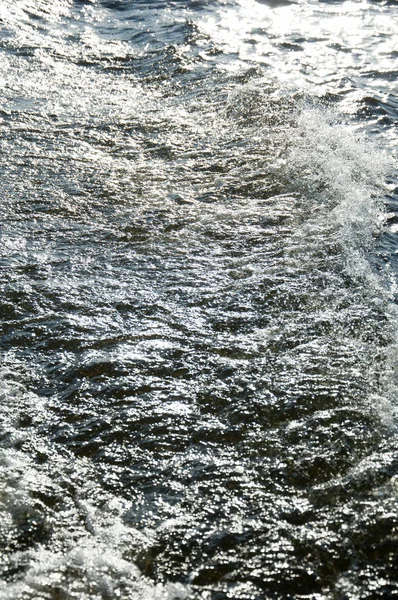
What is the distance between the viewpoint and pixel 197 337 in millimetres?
3904

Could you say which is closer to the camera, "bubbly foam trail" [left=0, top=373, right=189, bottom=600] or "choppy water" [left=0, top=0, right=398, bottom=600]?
"bubbly foam trail" [left=0, top=373, right=189, bottom=600]

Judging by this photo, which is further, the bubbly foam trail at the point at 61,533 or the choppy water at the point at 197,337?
the choppy water at the point at 197,337

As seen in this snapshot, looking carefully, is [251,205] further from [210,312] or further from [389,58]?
[389,58]

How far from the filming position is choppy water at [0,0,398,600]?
2678 mm

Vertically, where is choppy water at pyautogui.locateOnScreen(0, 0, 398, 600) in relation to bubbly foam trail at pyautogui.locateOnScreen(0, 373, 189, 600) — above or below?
above

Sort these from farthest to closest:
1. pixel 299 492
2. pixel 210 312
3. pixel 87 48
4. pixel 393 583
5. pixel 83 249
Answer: pixel 87 48 → pixel 83 249 → pixel 210 312 → pixel 299 492 → pixel 393 583

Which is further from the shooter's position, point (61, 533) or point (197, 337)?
point (197, 337)

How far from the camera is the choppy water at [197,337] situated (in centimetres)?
268

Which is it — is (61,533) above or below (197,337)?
below

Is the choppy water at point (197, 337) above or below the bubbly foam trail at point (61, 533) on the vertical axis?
above

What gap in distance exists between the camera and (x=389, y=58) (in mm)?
9250

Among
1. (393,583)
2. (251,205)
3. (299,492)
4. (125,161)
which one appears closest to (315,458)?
(299,492)

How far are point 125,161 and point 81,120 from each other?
1082 millimetres

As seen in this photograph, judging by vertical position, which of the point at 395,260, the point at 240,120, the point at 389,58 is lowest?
the point at 395,260
